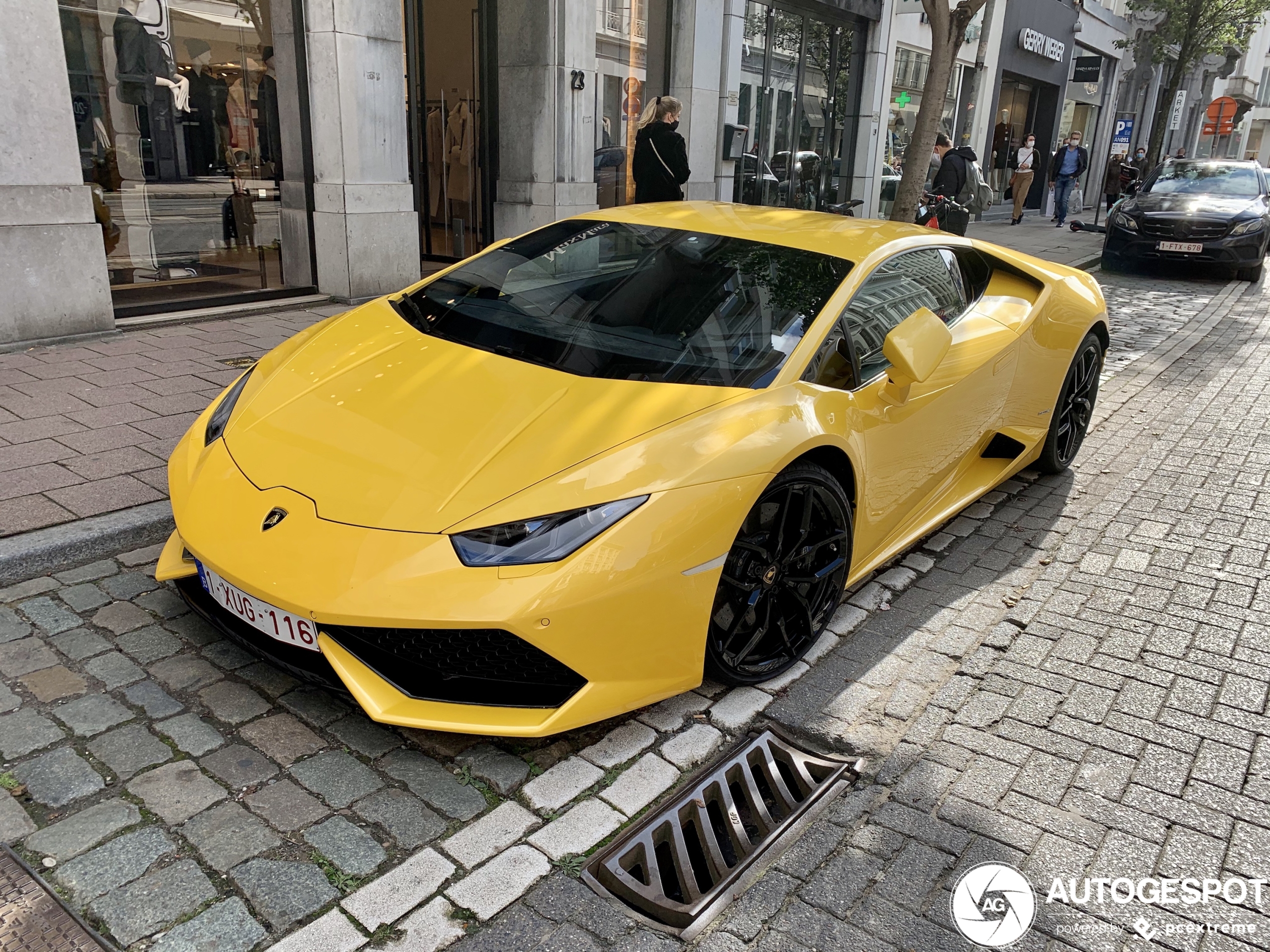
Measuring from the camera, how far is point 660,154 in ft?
27.6

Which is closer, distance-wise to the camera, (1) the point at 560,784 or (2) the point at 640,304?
(1) the point at 560,784

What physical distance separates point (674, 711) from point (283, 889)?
124 centimetres

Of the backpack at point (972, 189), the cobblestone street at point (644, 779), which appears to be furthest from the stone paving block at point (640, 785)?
the backpack at point (972, 189)

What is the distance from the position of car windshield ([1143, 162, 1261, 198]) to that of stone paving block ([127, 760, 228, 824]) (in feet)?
52.7

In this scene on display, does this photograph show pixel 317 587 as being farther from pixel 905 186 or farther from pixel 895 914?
pixel 905 186

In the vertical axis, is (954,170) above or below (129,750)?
above

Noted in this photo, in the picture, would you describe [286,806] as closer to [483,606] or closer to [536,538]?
[483,606]

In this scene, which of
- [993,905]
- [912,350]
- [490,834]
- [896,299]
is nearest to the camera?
[993,905]

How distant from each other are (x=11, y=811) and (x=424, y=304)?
2194 millimetres

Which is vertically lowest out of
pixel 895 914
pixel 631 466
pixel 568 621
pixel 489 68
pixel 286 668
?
pixel 895 914

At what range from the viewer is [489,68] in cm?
1048

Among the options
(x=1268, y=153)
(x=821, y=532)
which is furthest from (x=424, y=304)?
(x=1268, y=153)

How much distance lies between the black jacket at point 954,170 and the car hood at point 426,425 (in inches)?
428

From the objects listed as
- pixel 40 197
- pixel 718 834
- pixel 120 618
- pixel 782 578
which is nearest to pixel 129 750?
pixel 120 618
